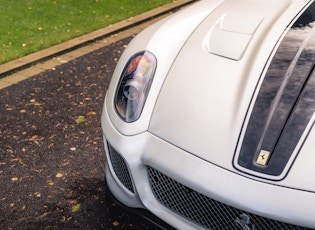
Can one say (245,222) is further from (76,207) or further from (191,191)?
(76,207)

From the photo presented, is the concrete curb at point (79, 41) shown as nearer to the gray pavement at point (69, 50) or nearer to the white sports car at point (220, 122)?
the gray pavement at point (69, 50)

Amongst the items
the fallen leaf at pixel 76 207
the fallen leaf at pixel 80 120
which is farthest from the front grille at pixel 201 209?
the fallen leaf at pixel 80 120

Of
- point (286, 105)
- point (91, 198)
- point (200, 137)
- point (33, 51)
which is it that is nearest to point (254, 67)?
point (286, 105)

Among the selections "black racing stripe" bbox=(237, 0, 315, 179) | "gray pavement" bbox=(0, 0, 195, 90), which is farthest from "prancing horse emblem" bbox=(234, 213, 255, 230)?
"gray pavement" bbox=(0, 0, 195, 90)

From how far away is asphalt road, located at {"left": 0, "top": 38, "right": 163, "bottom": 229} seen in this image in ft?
9.87

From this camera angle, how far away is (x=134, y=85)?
8.50 ft

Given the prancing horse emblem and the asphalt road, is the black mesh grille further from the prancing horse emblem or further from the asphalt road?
the prancing horse emblem

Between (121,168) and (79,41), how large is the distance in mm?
3920

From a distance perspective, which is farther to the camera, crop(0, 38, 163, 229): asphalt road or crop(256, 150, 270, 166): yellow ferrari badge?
crop(0, 38, 163, 229): asphalt road

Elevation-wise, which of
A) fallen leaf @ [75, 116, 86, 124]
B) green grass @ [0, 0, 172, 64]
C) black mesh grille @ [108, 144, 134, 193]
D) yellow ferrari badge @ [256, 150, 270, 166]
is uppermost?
yellow ferrari badge @ [256, 150, 270, 166]

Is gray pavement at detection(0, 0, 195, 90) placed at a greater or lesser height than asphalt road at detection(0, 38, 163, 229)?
lesser

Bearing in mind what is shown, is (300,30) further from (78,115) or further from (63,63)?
(63,63)

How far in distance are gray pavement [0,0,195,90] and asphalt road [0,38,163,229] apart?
0.19 meters

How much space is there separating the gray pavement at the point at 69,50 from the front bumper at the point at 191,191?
2935 millimetres
